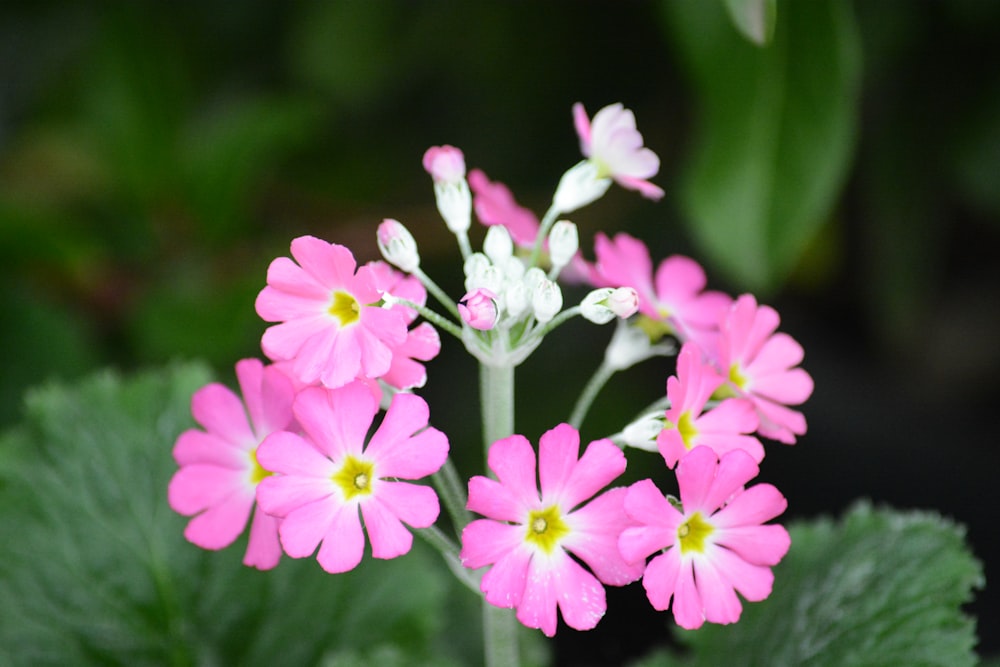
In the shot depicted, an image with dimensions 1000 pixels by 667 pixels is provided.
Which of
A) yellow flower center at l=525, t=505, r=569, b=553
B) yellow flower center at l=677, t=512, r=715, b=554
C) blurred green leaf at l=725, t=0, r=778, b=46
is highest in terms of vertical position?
blurred green leaf at l=725, t=0, r=778, b=46

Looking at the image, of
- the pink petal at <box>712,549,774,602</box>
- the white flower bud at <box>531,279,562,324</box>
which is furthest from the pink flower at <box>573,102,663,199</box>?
the pink petal at <box>712,549,774,602</box>

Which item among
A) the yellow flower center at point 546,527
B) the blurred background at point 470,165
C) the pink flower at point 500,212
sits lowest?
the yellow flower center at point 546,527

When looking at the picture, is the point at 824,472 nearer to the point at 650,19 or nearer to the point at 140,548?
the point at 650,19

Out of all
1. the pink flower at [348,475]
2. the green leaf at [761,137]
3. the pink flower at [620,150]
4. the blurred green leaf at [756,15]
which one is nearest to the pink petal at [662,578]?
the pink flower at [348,475]

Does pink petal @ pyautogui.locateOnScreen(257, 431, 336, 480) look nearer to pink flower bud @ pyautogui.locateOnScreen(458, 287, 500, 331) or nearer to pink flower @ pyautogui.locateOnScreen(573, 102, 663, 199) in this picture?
pink flower bud @ pyautogui.locateOnScreen(458, 287, 500, 331)

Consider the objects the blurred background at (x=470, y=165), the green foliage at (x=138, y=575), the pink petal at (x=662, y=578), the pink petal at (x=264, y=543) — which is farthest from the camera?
the blurred background at (x=470, y=165)

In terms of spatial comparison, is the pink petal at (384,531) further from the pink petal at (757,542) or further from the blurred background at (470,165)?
the blurred background at (470,165)
